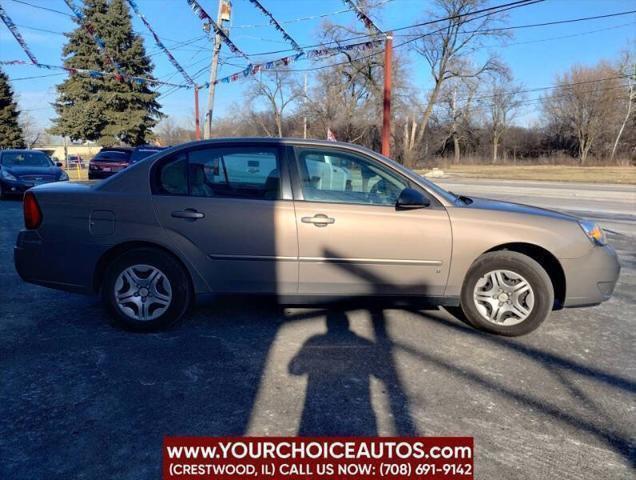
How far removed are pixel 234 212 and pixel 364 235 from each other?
1070 millimetres

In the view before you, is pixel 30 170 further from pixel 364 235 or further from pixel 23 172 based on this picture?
pixel 364 235

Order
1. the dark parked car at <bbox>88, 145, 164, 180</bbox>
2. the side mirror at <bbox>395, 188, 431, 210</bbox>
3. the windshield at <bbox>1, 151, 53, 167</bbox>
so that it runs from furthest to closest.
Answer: the dark parked car at <bbox>88, 145, 164, 180</bbox> < the windshield at <bbox>1, 151, 53, 167</bbox> < the side mirror at <bbox>395, 188, 431, 210</bbox>

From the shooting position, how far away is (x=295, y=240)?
374cm

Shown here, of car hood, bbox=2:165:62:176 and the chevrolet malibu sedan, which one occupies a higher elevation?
car hood, bbox=2:165:62:176

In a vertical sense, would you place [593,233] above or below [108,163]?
below

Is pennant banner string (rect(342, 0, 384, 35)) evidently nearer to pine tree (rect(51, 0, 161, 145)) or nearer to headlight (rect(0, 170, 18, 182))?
headlight (rect(0, 170, 18, 182))

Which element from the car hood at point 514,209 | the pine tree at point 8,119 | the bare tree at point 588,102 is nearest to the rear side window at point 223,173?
the car hood at point 514,209

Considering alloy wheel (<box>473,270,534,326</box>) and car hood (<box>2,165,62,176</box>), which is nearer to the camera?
alloy wheel (<box>473,270,534,326</box>)

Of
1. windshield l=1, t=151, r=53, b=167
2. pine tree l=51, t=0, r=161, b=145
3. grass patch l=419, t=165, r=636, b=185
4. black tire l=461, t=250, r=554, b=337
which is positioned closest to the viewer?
black tire l=461, t=250, r=554, b=337

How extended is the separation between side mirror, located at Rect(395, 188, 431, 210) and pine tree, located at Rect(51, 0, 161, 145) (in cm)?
3760

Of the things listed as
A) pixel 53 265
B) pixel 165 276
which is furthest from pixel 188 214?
pixel 53 265

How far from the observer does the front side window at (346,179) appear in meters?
3.82

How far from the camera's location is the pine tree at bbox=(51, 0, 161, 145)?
3594 centimetres

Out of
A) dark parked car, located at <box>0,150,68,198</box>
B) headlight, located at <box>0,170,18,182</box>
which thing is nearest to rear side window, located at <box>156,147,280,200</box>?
dark parked car, located at <box>0,150,68,198</box>
